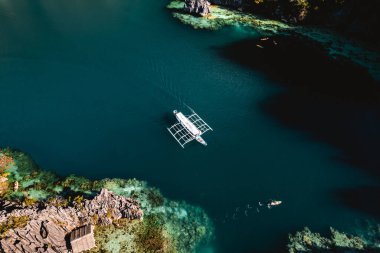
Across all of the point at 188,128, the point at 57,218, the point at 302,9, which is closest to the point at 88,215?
the point at 57,218

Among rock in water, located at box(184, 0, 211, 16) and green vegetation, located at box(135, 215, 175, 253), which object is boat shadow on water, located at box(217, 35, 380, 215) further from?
green vegetation, located at box(135, 215, 175, 253)

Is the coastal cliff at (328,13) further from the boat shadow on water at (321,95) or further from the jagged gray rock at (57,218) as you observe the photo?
the jagged gray rock at (57,218)

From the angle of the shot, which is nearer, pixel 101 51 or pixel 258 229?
pixel 258 229

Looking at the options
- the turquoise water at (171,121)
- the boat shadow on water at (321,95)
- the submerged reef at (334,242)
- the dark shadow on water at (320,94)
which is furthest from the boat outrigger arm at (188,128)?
the submerged reef at (334,242)

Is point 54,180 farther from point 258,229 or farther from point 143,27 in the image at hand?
point 143,27

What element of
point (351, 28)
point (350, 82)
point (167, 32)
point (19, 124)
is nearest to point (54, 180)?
point (19, 124)
